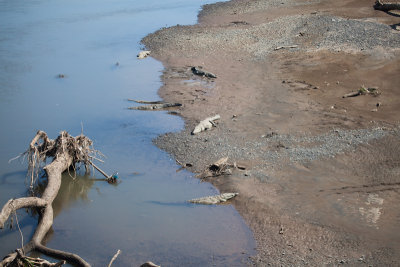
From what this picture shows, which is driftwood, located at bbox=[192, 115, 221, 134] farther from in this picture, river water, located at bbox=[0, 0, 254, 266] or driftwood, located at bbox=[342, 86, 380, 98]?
driftwood, located at bbox=[342, 86, 380, 98]

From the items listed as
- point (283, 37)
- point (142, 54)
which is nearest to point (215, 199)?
point (142, 54)

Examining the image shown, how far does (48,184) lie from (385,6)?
20.6 metres

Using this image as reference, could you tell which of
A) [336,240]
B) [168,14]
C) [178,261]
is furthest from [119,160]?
[168,14]

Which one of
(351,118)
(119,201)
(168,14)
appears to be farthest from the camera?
(168,14)

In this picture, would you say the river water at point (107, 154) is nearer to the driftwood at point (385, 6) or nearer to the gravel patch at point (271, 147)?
the gravel patch at point (271, 147)

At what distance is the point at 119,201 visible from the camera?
10430 millimetres

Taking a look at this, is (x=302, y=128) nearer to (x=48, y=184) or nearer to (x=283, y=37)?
(x=48, y=184)

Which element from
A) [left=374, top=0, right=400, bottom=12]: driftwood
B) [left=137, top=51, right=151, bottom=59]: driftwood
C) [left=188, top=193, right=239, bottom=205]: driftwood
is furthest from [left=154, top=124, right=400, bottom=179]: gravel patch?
[left=374, top=0, right=400, bottom=12]: driftwood

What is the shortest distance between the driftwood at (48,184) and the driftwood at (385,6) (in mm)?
18737

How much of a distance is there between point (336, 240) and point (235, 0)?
93.8ft

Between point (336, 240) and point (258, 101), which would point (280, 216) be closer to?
point (336, 240)

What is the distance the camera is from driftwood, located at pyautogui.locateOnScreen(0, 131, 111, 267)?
26.3ft

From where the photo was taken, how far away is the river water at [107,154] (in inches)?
350

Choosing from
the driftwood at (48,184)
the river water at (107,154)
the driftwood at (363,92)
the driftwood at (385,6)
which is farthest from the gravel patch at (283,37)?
the driftwood at (48,184)
